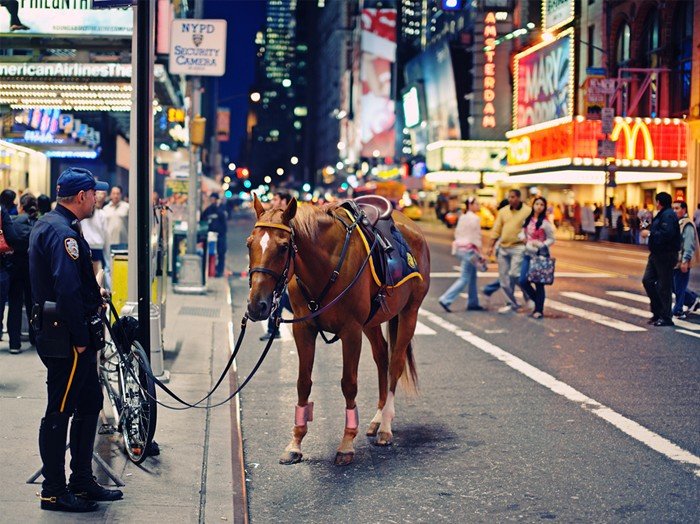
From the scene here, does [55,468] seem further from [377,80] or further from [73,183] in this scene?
[377,80]

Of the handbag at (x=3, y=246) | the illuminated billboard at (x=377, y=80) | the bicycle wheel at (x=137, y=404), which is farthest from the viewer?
the illuminated billboard at (x=377, y=80)

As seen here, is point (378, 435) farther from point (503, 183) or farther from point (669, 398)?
point (503, 183)

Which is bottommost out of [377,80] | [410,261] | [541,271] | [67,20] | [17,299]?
[17,299]

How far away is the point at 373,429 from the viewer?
27.7ft

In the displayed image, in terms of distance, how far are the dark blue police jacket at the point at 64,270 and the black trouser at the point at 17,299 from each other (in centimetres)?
640

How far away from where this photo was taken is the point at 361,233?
772 cm

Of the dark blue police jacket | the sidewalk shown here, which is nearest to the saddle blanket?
the sidewalk

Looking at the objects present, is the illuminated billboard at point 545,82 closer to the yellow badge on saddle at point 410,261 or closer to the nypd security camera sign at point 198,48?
the nypd security camera sign at point 198,48

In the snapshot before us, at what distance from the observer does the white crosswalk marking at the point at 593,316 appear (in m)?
15.6

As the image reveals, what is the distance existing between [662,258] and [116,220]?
342 inches

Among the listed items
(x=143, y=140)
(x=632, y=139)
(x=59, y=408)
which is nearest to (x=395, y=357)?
(x=143, y=140)

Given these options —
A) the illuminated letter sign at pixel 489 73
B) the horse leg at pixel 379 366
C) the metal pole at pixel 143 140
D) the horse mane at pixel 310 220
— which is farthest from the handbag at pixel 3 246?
the illuminated letter sign at pixel 489 73

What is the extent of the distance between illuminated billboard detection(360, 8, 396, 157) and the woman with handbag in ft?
423

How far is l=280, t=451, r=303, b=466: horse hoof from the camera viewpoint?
24.5ft
